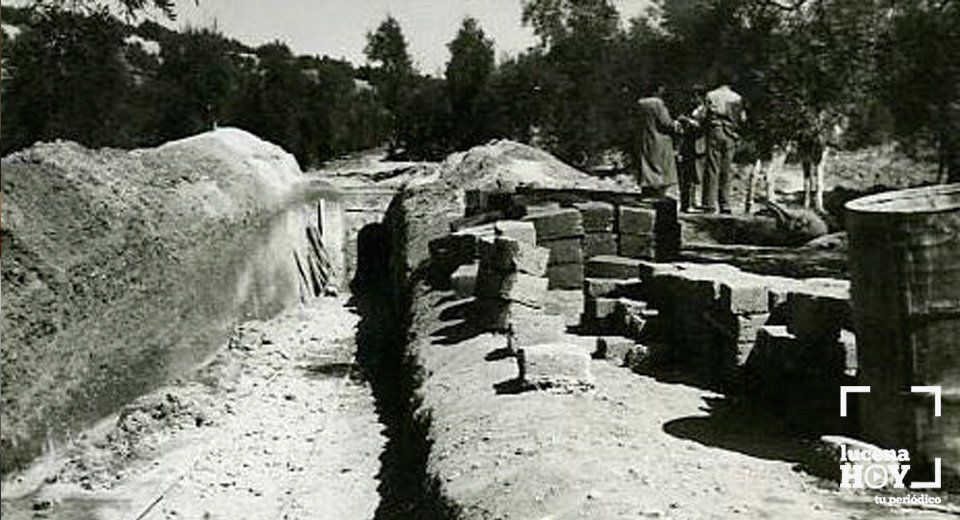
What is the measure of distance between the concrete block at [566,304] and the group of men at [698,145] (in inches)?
179

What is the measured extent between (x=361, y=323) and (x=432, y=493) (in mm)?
10594

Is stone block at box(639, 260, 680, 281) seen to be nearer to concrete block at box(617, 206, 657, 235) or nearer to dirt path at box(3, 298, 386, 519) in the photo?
concrete block at box(617, 206, 657, 235)

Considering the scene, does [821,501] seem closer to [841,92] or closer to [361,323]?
[361,323]

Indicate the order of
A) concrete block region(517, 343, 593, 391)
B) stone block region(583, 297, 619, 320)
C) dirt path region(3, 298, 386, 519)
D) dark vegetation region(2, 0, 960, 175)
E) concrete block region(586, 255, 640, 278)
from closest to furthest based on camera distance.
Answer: concrete block region(517, 343, 593, 391)
dirt path region(3, 298, 386, 519)
stone block region(583, 297, 619, 320)
concrete block region(586, 255, 640, 278)
dark vegetation region(2, 0, 960, 175)

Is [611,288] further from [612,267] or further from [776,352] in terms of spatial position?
[776,352]

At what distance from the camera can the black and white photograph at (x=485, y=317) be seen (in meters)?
6.58

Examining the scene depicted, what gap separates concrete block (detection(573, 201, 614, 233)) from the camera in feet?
46.8

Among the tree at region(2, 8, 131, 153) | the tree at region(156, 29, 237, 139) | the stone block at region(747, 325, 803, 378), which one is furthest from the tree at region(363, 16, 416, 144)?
the stone block at region(747, 325, 803, 378)

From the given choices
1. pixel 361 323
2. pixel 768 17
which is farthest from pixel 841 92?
pixel 361 323

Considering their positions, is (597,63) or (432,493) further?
(597,63)

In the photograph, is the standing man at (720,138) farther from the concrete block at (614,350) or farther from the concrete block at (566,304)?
the concrete block at (614,350)

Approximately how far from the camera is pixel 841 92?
23812 millimetres

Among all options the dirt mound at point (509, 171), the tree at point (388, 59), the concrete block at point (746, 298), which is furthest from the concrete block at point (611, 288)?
the tree at point (388, 59)

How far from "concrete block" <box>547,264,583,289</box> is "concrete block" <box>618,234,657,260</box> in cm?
68
